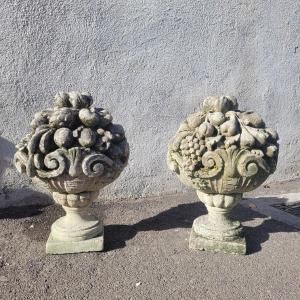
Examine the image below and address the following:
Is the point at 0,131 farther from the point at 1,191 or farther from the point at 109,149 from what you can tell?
the point at 109,149

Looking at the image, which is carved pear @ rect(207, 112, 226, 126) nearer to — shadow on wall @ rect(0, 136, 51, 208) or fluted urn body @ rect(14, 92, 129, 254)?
fluted urn body @ rect(14, 92, 129, 254)

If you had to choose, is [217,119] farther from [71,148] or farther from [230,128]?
[71,148]

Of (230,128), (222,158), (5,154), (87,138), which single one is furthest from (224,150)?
(5,154)

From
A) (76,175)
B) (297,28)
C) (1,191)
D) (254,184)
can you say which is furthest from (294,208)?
(1,191)

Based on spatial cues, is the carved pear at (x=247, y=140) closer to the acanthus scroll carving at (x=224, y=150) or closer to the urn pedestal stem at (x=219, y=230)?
the acanthus scroll carving at (x=224, y=150)

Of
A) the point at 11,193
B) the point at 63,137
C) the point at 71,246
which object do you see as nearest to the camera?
the point at 63,137

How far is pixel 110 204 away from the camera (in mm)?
5156

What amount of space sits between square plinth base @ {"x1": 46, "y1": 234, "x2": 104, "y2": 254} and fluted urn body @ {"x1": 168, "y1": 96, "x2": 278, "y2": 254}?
37.9 inches

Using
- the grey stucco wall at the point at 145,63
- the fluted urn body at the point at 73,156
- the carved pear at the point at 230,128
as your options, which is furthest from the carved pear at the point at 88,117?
the grey stucco wall at the point at 145,63

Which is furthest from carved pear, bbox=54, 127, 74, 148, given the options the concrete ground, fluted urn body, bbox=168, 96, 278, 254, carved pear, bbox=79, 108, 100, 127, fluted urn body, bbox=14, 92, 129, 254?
the concrete ground

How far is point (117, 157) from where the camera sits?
3.61 m

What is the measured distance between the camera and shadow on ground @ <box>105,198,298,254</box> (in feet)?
13.2

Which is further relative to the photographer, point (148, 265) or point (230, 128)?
point (148, 265)

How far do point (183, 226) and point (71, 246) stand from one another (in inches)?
53.0
